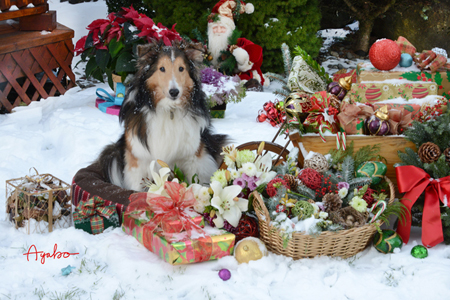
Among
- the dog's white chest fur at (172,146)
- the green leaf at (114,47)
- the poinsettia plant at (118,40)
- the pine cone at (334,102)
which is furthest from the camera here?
the green leaf at (114,47)

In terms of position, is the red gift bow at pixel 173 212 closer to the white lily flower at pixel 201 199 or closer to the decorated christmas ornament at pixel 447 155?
the white lily flower at pixel 201 199

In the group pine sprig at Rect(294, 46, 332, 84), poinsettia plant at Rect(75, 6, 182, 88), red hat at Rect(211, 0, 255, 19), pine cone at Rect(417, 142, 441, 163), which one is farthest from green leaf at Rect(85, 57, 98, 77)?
pine cone at Rect(417, 142, 441, 163)

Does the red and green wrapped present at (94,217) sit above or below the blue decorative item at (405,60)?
below

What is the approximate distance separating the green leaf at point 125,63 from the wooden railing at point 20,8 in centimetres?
171

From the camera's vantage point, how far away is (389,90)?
8.02 feet

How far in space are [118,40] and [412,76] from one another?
9.43 ft

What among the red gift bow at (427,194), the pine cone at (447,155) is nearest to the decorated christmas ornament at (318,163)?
the red gift bow at (427,194)

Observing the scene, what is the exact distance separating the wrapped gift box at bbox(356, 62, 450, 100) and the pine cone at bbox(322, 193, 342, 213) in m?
0.81

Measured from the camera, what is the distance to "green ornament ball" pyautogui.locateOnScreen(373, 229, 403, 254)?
2.10 m

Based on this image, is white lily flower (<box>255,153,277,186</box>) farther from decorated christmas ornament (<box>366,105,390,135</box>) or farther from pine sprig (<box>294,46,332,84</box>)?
pine sprig (<box>294,46,332,84</box>)

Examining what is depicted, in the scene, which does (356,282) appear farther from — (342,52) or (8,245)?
(342,52)

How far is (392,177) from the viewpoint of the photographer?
2.43 m

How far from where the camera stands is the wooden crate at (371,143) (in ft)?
7.65

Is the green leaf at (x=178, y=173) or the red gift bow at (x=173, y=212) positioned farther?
the green leaf at (x=178, y=173)
